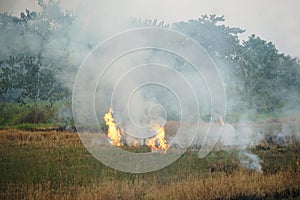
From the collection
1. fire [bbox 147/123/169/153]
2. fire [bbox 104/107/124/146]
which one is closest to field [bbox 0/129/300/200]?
fire [bbox 147/123/169/153]

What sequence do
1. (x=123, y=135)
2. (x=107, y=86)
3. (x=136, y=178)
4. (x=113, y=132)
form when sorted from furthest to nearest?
1. (x=107, y=86)
2. (x=123, y=135)
3. (x=113, y=132)
4. (x=136, y=178)

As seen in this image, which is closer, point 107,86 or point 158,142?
point 158,142

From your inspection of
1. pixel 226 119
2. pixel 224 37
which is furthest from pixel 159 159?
pixel 224 37

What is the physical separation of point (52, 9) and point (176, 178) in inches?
379

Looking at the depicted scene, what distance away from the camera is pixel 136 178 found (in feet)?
25.0

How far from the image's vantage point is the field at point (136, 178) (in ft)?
21.1

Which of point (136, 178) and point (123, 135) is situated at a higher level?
point (123, 135)

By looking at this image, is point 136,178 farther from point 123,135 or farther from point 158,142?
point 123,135

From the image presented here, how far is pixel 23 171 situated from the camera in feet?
25.3

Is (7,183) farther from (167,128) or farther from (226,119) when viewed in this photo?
(226,119)

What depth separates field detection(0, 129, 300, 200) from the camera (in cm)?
643

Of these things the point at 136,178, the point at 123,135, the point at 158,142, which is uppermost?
the point at 123,135

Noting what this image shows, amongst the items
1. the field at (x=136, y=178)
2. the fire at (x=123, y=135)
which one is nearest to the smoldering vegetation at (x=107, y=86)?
the fire at (x=123, y=135)

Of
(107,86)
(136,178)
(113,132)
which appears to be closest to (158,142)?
(113,132)
